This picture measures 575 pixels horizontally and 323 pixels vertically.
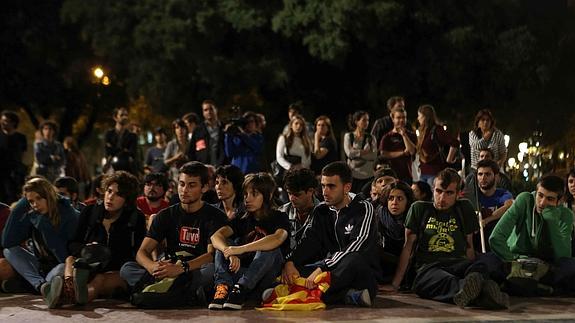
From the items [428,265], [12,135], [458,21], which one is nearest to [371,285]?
[428,265]

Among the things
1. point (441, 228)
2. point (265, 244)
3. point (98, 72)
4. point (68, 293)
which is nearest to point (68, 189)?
point (68, 293)

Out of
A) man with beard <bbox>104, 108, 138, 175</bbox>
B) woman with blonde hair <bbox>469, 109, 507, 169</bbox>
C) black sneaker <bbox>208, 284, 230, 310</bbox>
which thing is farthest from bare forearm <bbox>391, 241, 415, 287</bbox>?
man with beard <bbox>104, 108, 138, 175</bbox>

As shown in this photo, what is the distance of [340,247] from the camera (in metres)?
8.75

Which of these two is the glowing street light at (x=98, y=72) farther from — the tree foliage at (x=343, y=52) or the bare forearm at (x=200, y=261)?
the bare forearm at (x=200, y=261)

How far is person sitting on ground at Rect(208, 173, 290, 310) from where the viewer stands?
8.34 m

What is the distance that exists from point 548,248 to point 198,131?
6180 millimetres

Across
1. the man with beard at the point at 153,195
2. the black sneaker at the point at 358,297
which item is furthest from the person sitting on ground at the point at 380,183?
the man with beard at the point at 153,195

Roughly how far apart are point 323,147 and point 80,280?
234 inches

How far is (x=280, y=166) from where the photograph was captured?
13867 millimetres

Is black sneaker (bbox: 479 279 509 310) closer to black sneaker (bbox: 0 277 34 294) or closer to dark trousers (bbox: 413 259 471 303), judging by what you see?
dark trousers (bbox: 413 259 471 303)

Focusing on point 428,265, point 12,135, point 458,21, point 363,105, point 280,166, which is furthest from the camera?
point 363,105

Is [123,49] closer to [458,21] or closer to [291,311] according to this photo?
[458,21]

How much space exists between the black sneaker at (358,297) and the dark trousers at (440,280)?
64cm

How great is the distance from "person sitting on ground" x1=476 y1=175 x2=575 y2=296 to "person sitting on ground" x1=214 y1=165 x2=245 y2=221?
2.26 m
